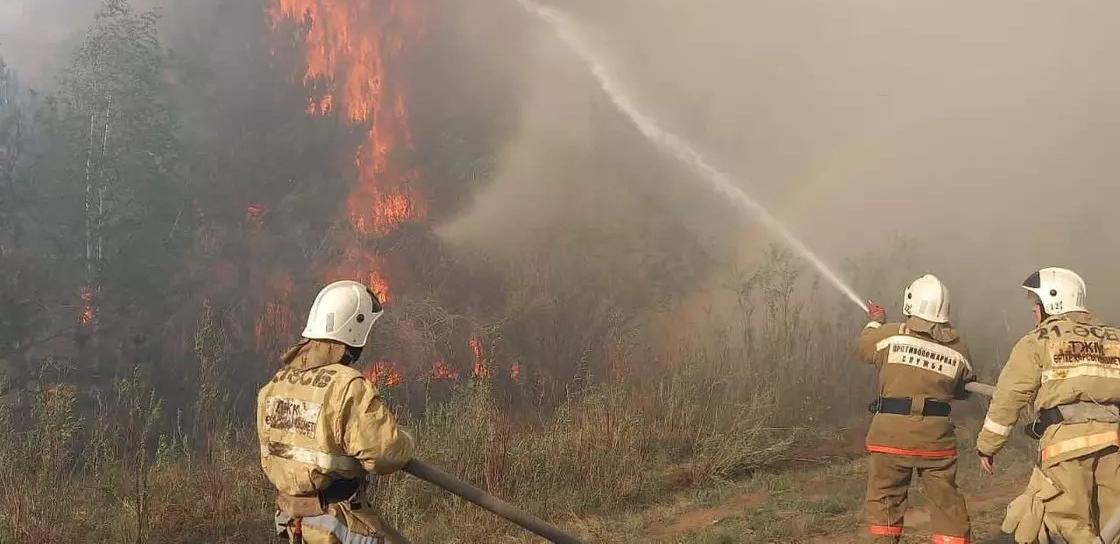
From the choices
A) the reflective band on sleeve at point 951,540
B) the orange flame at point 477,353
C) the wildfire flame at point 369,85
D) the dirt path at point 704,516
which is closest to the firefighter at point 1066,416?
the reflective band on sleeve at point 951,540

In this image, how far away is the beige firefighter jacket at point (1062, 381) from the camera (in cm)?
406

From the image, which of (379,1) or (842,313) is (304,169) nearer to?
(379,1)

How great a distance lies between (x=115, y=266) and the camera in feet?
42.5

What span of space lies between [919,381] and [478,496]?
11.4 feet

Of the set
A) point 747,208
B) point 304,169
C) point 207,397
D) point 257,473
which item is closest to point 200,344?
point 207,397

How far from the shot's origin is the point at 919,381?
5.11 meters

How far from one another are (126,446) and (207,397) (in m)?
0.79

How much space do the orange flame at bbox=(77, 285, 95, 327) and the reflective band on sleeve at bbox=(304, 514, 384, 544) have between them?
38.4 feet

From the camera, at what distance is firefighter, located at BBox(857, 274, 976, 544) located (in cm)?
505

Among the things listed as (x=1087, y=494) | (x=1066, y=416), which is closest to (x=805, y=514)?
(x=1087, y=494)

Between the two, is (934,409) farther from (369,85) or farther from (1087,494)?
(369,85)

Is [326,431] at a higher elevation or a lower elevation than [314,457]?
higher

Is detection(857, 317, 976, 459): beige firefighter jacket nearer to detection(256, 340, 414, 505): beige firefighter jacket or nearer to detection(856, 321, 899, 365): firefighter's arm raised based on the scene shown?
detection(856, 321, 899, 365): firefighter's arm raised

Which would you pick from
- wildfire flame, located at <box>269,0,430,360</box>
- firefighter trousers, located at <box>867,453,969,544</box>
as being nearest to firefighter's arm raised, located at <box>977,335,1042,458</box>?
firefighter trousers, located at <box>867,453,969,544</box>
